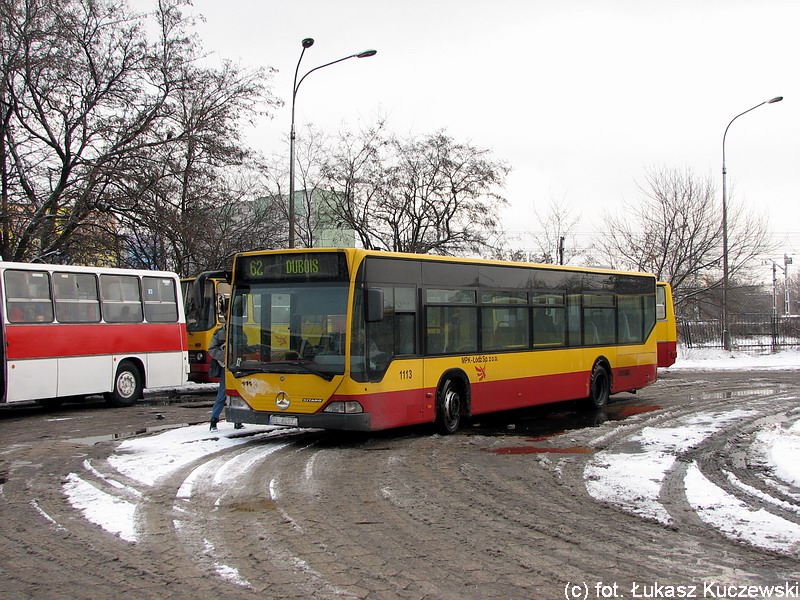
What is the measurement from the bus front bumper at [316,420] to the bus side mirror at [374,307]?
1.28 meters

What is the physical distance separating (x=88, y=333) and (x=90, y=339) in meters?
0.14

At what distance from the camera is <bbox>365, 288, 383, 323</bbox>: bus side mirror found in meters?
10.9

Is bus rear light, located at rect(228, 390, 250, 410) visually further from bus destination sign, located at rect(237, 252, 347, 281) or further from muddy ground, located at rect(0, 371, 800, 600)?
bus destination sign, located at rect(237, 252, 347, 281)

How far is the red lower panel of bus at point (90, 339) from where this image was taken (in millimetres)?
15664

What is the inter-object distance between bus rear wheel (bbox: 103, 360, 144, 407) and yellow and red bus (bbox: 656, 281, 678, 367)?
13.9 m

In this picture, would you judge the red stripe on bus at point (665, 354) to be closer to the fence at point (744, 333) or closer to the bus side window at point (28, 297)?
the fence at point (744, 333)

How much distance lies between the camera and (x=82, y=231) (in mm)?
22750

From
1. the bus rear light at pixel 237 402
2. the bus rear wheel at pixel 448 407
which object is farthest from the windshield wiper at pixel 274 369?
the bus rear wheel at pixel 448 407

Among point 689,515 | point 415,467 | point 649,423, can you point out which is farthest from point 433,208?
point 689,515

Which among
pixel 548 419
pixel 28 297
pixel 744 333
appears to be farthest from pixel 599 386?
pixel 744 333

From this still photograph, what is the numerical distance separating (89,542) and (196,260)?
19545 mm

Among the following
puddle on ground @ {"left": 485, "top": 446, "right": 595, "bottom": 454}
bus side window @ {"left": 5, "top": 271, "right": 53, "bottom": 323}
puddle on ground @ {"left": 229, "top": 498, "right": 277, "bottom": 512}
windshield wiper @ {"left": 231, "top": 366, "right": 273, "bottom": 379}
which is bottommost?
puddle on ground @ {"left": 485, "top": 446, "right": 595, "bottom": 454}

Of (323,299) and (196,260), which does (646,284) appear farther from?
(196,260)

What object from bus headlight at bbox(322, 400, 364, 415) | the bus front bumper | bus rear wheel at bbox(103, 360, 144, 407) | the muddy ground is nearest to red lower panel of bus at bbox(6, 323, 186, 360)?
bus rear wheel at bbox(103, 360, 144, 407)
